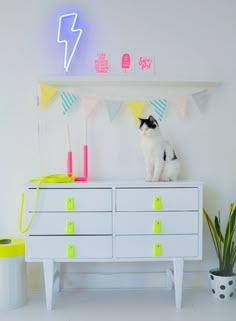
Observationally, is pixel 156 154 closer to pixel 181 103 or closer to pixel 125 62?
pixel 181 103

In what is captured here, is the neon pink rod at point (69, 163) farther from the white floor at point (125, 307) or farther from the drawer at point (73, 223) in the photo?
the white floor at point (125, 307)

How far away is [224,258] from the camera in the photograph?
2.32 m

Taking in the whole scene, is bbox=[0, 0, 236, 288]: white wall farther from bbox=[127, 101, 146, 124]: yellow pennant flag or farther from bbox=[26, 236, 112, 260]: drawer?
bbox=[26, 236, 112, 260]: drawer

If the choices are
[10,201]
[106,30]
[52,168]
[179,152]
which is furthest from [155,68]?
[10,201]

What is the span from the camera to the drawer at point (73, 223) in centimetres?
207

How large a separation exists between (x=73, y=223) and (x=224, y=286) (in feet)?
3.66

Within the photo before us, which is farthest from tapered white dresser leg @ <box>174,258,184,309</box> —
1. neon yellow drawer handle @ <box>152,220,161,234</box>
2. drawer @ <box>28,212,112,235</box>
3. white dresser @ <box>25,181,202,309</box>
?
drawer @ <box>28,212,112,235</box>

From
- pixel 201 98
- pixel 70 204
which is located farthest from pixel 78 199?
pixel 201 98

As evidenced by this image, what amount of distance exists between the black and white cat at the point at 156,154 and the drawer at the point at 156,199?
16 centimetres

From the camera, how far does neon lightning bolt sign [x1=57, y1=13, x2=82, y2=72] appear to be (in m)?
2.44

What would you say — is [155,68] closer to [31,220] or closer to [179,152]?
[179,152]

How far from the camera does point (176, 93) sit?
8.22 ft

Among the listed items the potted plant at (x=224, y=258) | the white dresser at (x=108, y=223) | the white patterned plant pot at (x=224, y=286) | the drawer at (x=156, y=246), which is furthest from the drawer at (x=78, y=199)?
the white patterned plant pot at (x=224, y=286)

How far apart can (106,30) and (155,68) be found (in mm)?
458
